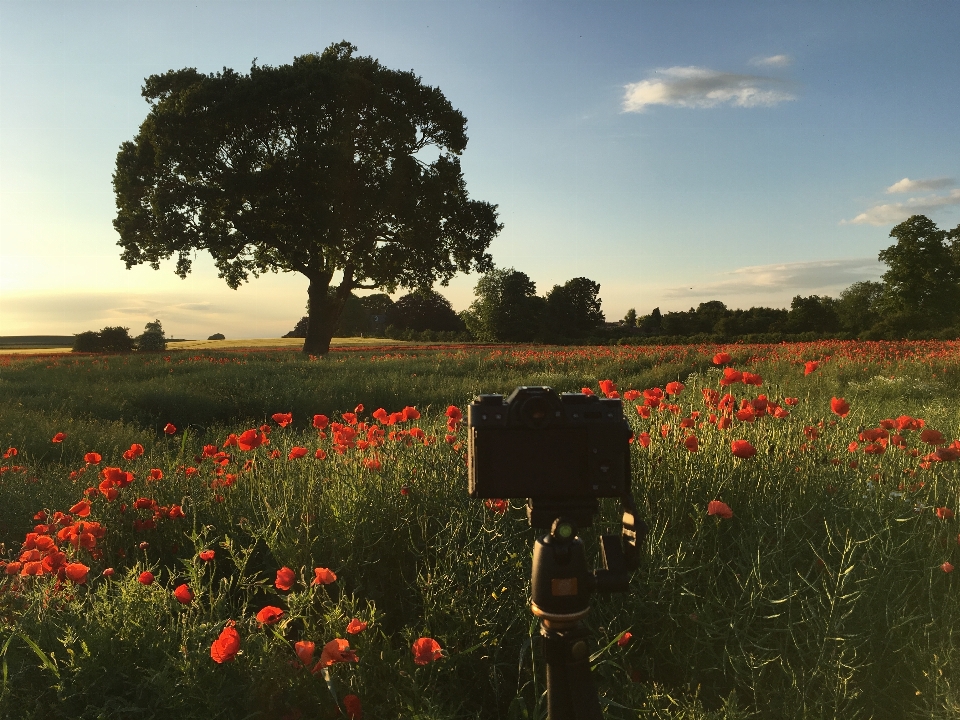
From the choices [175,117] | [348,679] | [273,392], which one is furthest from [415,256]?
[348,679]

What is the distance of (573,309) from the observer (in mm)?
44906

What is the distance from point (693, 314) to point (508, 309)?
1393 centimetres

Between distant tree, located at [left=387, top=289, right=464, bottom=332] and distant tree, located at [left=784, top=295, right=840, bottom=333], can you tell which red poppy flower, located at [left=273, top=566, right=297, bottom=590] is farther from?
distant tree, located at [left=387, top=289, right=464, bottom=332]

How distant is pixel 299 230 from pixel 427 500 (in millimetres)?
19006

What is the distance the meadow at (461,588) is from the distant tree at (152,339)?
2708 centimetres

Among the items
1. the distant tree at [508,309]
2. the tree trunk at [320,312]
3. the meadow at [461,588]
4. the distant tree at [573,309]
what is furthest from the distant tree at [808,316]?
the meadow at [461,588]

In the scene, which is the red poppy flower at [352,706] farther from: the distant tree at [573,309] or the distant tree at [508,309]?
the distant tree at [508,309]

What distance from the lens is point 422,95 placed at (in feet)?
73.2

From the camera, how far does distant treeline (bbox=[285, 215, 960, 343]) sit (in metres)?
33.5

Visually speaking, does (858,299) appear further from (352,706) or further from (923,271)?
(352,706)

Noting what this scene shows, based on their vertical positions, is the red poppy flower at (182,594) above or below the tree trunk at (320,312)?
below

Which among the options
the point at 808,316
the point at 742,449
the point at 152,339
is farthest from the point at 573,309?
the point at 742,449

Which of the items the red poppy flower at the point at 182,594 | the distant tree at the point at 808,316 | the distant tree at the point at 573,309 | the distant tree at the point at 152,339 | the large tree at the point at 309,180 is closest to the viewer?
the red poppy flower at the point at 182,594

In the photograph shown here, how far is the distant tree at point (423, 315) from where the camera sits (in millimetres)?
60344
